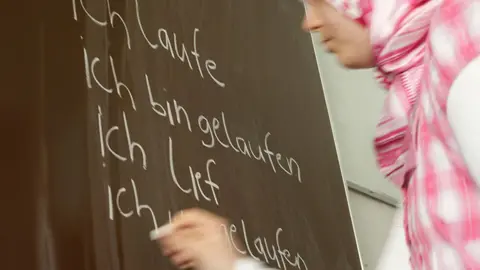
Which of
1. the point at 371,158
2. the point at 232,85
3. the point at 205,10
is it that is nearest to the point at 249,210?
the point at 232,85

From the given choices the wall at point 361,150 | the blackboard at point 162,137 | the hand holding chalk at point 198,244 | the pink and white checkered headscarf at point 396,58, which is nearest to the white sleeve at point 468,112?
the pink and white checkered headscarf at point 396,58

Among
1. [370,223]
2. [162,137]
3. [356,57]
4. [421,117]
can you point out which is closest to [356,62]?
[356,57]

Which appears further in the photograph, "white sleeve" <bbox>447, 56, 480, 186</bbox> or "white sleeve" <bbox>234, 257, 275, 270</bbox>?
"white sleeve" <bbox>234, 257, 275, 270</bbox>

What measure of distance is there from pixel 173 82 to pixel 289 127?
0.32m

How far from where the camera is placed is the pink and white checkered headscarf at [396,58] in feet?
1.82

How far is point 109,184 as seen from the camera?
716 mm

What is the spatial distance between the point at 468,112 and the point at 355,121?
1055mm

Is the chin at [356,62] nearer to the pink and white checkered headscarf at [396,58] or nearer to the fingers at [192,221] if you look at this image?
the pink and white checkered headscarf at [396,58]

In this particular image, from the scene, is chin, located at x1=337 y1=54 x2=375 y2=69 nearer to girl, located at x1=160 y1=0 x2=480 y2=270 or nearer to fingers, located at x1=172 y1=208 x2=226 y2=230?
girl, located at x1=160 y1=0 x2=480 y2=270

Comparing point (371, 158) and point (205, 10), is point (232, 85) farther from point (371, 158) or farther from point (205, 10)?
point (371, 158)

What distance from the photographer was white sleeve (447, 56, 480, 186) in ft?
1.31

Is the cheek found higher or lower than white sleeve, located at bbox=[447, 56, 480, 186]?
higher

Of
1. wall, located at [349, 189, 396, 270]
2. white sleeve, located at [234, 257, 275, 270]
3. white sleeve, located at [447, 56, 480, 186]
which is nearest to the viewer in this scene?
white sleeve, located at [447, 56, 480, 186]

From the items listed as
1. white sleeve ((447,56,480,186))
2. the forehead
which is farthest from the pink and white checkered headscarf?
white sleeve ((447,56,480,186))
